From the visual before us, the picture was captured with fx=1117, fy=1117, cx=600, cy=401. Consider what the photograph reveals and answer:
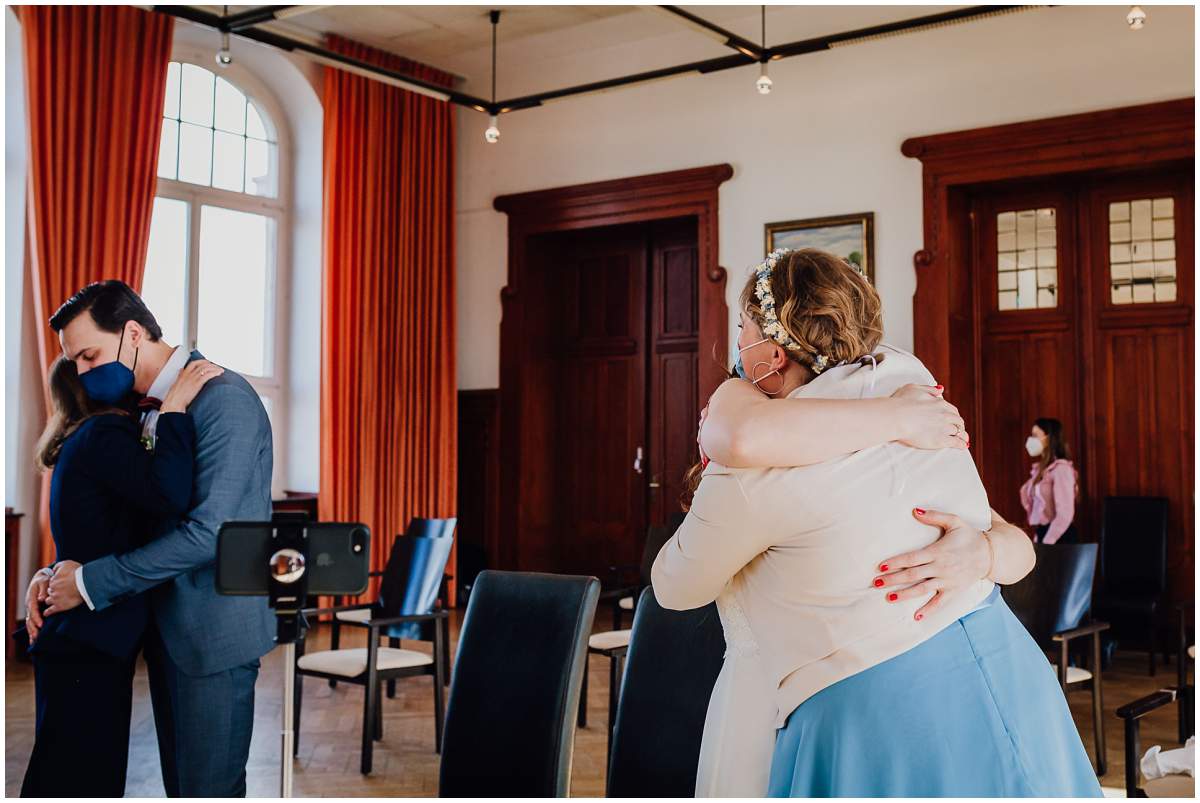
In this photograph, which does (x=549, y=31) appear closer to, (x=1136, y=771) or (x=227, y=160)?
(x=227, y=160)

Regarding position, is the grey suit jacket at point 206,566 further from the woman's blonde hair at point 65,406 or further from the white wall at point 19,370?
the white wall at point 19,370

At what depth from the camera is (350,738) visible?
15.9 ft

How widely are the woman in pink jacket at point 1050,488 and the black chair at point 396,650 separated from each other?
12.6 ft

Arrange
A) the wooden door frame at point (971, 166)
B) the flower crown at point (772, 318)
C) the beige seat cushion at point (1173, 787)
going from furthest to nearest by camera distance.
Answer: the wooden door frame at point (971, 166), the beige seat cushion at point (1173, 787), the flower crown at point (772, 318)

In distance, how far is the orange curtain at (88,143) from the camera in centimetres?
652

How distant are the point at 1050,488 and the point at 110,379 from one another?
5798mm

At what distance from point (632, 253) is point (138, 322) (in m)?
6.54

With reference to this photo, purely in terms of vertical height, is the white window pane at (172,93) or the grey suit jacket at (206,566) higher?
the white window pane at (172,93)

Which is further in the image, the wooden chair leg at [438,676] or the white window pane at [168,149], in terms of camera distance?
the white window pane at [168,149]

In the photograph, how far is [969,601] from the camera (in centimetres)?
144

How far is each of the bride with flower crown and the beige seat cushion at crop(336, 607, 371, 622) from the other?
4108mm

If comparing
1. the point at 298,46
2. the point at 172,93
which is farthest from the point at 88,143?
the point at 298,46

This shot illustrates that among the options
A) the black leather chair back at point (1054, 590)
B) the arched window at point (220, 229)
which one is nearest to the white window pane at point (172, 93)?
the arched window at point (220, 229)

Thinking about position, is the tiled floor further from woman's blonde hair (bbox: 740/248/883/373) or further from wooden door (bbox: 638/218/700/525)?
woman's blonde hair (bbox: 740/248/883/373)
